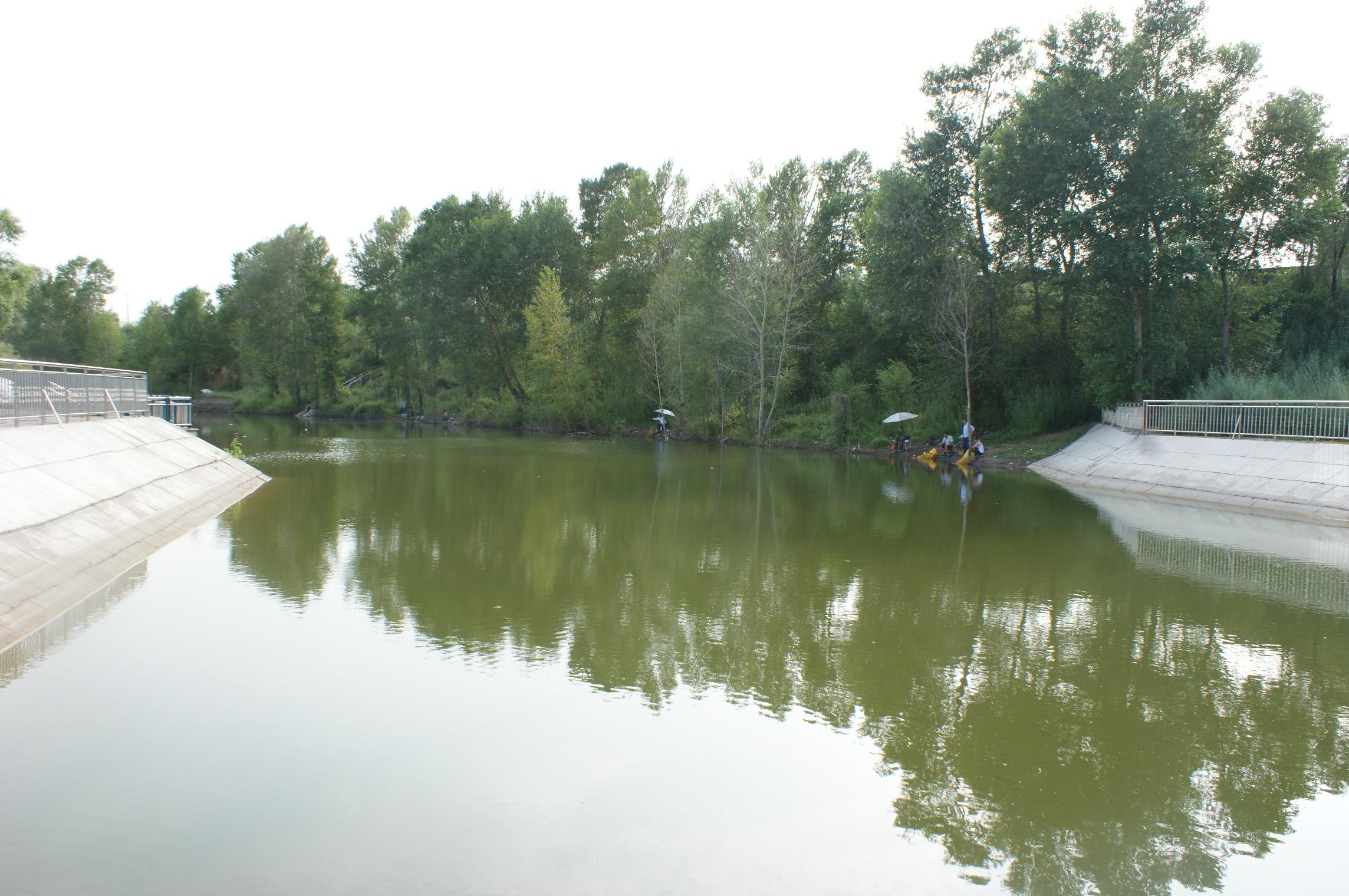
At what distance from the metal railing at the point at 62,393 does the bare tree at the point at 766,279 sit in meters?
26.3

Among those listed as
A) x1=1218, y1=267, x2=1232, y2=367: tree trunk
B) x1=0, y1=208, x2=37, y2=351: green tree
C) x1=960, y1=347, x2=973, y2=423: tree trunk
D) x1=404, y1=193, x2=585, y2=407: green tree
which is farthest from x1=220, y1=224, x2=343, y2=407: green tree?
x1=1218, y1=267, x2=1232, y2=367: tree trunk

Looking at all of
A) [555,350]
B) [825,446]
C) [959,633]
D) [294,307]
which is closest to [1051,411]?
[825,446]

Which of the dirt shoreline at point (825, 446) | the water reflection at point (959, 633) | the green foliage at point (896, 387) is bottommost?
the water reflection at point (959, 633)

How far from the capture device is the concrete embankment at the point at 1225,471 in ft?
63.7

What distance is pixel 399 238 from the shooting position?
68.3 metres

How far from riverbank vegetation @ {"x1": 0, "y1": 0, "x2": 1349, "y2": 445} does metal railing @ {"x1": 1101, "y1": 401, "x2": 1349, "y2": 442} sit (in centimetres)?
129

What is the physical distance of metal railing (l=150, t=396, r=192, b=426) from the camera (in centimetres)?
2666

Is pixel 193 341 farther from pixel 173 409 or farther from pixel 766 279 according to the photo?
pixel 766 279

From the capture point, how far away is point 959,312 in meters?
36.0

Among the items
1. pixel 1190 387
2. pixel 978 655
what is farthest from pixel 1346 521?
pixel 978 655

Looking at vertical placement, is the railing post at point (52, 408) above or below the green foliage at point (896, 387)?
below

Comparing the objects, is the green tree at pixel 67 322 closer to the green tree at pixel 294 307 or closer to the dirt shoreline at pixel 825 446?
the green tree at pixel 294 307

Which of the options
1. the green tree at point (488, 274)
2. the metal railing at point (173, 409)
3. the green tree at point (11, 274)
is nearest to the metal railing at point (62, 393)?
the metal railing at point (173, 409)

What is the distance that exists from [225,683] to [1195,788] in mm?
7333
